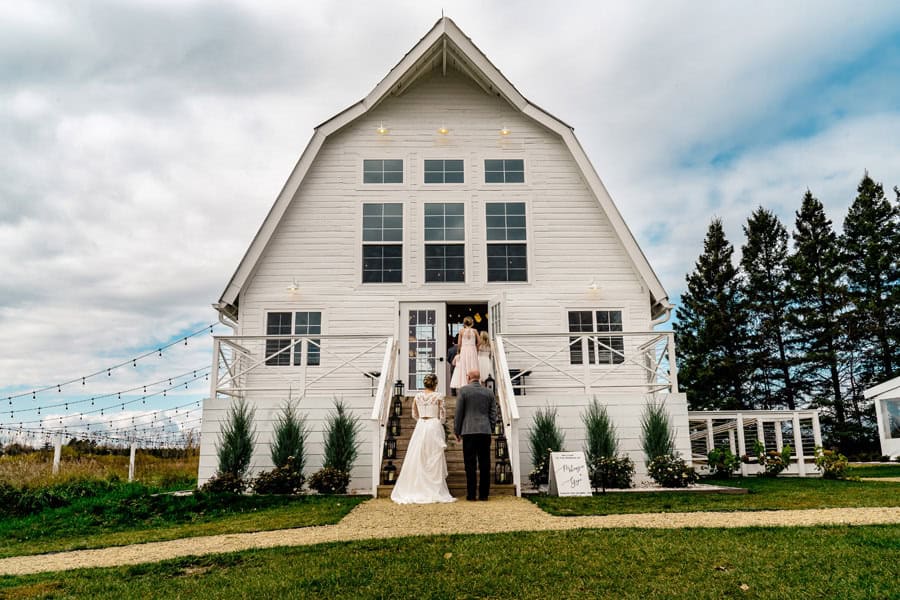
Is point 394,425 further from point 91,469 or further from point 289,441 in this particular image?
point 91,469

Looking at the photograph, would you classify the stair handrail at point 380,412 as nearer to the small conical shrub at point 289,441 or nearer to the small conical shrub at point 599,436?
the small conical shrub at point 289,441

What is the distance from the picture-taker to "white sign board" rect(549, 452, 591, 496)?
8984mm

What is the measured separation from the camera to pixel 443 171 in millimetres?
14492

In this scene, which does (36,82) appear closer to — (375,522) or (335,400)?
(335,400)

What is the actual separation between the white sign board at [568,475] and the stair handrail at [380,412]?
7.84ft

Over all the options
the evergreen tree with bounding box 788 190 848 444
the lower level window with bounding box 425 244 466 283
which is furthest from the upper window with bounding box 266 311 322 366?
the evergreen tree with bounding box 788 190 848 444

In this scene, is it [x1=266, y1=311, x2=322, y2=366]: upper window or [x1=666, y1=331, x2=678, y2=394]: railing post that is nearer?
[x1=666, y1=331, x2=678, y2=394]: railing post

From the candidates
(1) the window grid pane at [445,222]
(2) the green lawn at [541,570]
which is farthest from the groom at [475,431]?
(1) the window grid pane at [445,222]

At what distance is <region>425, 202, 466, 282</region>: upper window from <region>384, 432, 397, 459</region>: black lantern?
14.2ft

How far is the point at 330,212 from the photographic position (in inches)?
558

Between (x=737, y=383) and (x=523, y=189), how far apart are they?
70.6 ft

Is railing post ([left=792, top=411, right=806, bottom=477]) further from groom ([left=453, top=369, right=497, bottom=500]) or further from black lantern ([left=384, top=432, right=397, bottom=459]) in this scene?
black lantern ([left=384, top=432, right=397, bottom=459])

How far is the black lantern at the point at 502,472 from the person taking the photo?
31.8 ft

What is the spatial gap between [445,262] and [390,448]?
4.86 metres
